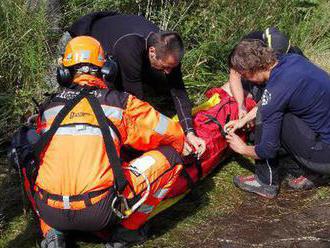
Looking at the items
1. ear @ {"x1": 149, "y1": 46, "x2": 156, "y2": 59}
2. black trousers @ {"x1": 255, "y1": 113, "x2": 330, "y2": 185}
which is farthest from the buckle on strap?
black trousers @ {"x1": 255, "y1": 113, "x2": 330, "y2": 185}

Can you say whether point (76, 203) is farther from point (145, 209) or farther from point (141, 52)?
point (141, 52)

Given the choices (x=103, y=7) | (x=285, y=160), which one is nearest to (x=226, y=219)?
(x=285, y=160)

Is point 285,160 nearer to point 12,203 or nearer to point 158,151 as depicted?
point 158,151

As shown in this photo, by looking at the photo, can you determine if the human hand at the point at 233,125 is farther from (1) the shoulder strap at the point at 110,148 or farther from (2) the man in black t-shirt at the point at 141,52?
(1) the shoulder strap at the point at 110,148

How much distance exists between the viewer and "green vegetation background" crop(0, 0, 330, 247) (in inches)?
192

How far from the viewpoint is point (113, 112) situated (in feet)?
11.0

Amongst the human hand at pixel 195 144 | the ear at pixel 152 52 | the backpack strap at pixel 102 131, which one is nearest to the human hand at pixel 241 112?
the human hand at pixel 195 144

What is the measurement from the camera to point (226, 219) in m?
4.06

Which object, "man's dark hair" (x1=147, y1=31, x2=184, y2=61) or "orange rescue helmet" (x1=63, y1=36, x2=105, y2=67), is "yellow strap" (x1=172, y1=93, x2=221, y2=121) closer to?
"man's dark hair" (x1=147, y1=31, x2=184, y2=61)

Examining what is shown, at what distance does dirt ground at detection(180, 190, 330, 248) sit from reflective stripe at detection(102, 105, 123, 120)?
1030 mm

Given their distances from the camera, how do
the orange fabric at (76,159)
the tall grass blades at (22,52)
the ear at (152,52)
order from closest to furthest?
the orange fabric at (76,159), the ear at (152,52), the tall grass blades at (22,52)

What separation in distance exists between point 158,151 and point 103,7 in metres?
2.81

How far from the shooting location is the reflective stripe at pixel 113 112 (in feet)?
10.9

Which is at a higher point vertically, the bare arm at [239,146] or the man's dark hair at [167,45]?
the man's dark hair at [167,45]
